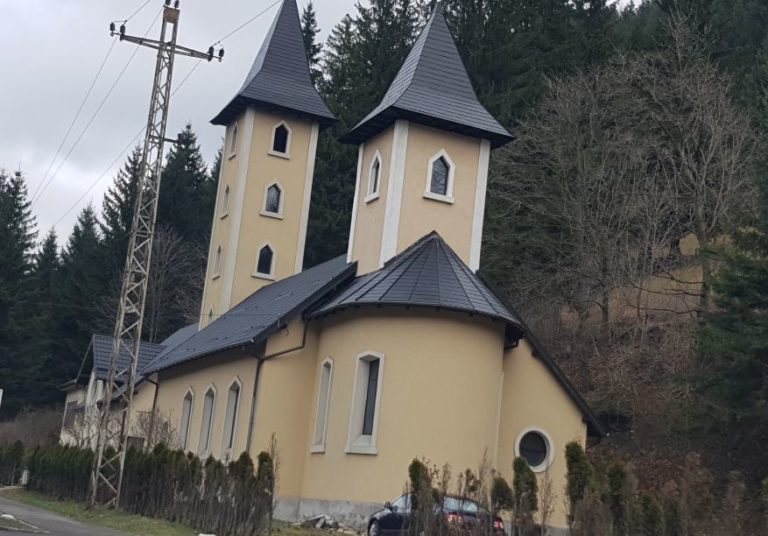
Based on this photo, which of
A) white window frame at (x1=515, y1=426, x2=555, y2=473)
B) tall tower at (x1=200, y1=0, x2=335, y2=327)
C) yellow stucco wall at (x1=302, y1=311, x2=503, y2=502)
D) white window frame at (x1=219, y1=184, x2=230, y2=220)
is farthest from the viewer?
white window frame at (x1=219, y1=184, x2=230, y2=220)

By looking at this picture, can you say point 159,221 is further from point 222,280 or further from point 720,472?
point 720,472

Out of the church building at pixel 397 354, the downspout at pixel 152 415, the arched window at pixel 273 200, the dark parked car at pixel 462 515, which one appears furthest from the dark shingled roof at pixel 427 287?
the arched window at pixel 273 200

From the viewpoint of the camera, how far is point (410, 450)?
22359 mm

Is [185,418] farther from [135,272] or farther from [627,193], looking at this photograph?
[627,193]

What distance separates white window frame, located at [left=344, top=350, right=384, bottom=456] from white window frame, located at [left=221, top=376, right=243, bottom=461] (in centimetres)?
456

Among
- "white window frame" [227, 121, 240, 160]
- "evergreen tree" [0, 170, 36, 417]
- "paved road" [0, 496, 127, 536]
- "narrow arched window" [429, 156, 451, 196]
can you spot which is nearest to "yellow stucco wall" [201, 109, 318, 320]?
"white window frame" [227, 121, 240, 160]

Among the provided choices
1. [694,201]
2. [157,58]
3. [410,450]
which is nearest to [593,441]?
[410,450]

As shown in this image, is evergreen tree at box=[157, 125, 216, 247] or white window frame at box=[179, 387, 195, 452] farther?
evergreen tree at box=[157, 125, 216, 247]

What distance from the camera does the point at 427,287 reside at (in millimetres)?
23328

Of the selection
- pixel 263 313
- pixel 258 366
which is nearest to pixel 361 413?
pixel 258 366

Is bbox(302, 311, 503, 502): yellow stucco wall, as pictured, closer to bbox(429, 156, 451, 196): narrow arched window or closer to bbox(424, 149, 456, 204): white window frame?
bbox(424, 149, 456, 204): white window frame

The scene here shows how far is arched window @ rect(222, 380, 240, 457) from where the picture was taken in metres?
Answer: 27.7

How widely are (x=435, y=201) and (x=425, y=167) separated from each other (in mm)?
942

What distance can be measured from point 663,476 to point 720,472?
2120 mm
